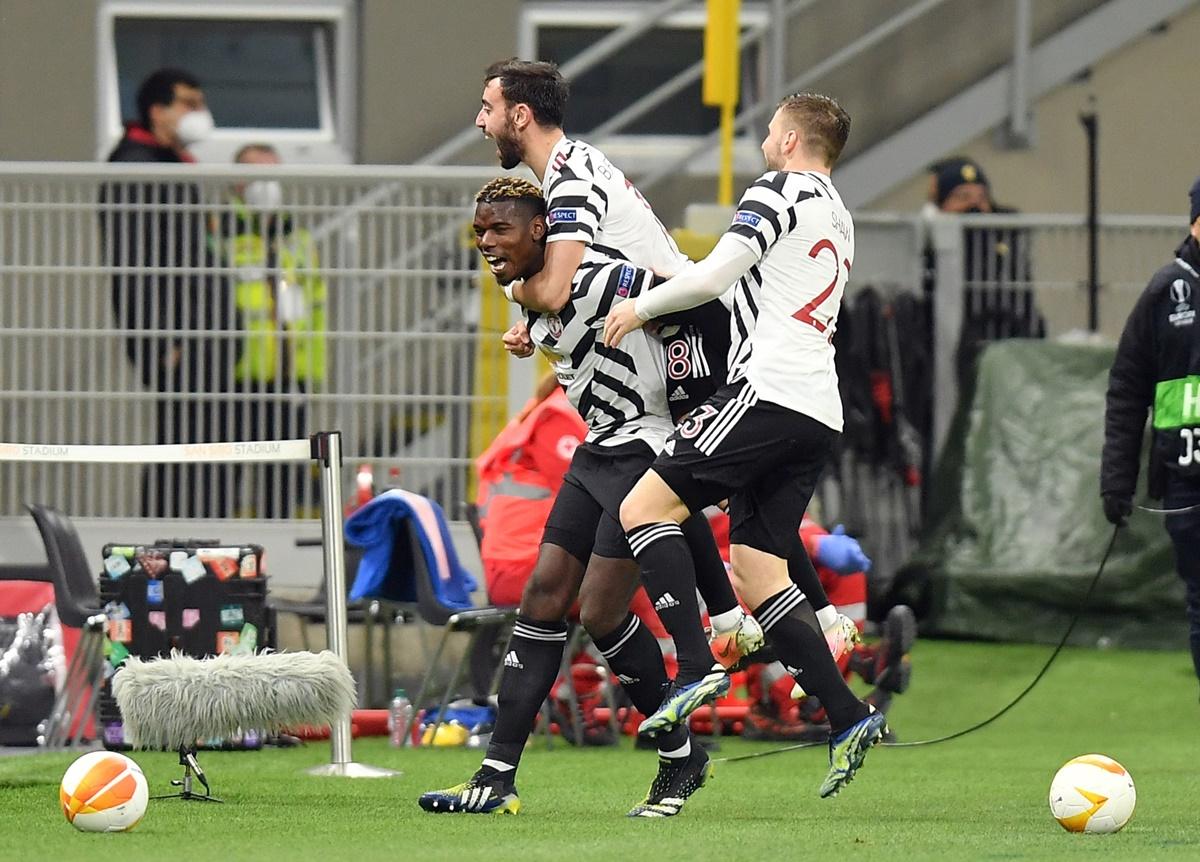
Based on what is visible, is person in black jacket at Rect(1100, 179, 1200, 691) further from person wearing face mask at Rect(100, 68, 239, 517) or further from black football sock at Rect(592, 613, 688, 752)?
person wearing face mask at Rect(100, 68, 239, 517)

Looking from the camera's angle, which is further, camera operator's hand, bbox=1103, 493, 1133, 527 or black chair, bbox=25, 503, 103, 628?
black chair, bbox=25, 503, 103, 628

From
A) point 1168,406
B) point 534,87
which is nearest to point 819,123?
point 534,87

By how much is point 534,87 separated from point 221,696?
1.98 m

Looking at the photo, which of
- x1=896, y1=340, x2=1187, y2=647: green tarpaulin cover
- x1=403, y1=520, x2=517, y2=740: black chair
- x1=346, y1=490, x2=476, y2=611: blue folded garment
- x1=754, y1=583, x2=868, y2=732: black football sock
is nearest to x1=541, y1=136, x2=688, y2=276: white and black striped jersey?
x1=754, y1=583, x2=868, y2=732: black football sock

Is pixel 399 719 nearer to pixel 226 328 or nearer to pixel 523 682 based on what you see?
pixel 226 328

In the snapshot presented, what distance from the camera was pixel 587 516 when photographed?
6.66m

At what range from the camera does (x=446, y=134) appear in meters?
14.9

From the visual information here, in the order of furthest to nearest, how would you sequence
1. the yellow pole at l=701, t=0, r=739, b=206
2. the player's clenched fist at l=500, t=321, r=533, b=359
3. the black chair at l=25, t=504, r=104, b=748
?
1. the yellow pole at l=701, t=0, r=739, b=206
2. the black chair at l=25, t=504, r=104, b=748
3. the player's clenched fist at l=500, t=321, r=533, b=359

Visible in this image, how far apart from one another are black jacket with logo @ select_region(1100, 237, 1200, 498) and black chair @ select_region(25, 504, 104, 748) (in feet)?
13.1

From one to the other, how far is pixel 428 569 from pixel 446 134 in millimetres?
5665

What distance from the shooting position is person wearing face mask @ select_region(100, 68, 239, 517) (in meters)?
11.3

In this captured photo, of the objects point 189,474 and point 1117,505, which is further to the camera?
point 189,474

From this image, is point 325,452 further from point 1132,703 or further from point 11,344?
point 1132,703

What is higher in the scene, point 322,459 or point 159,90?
point 159,90
